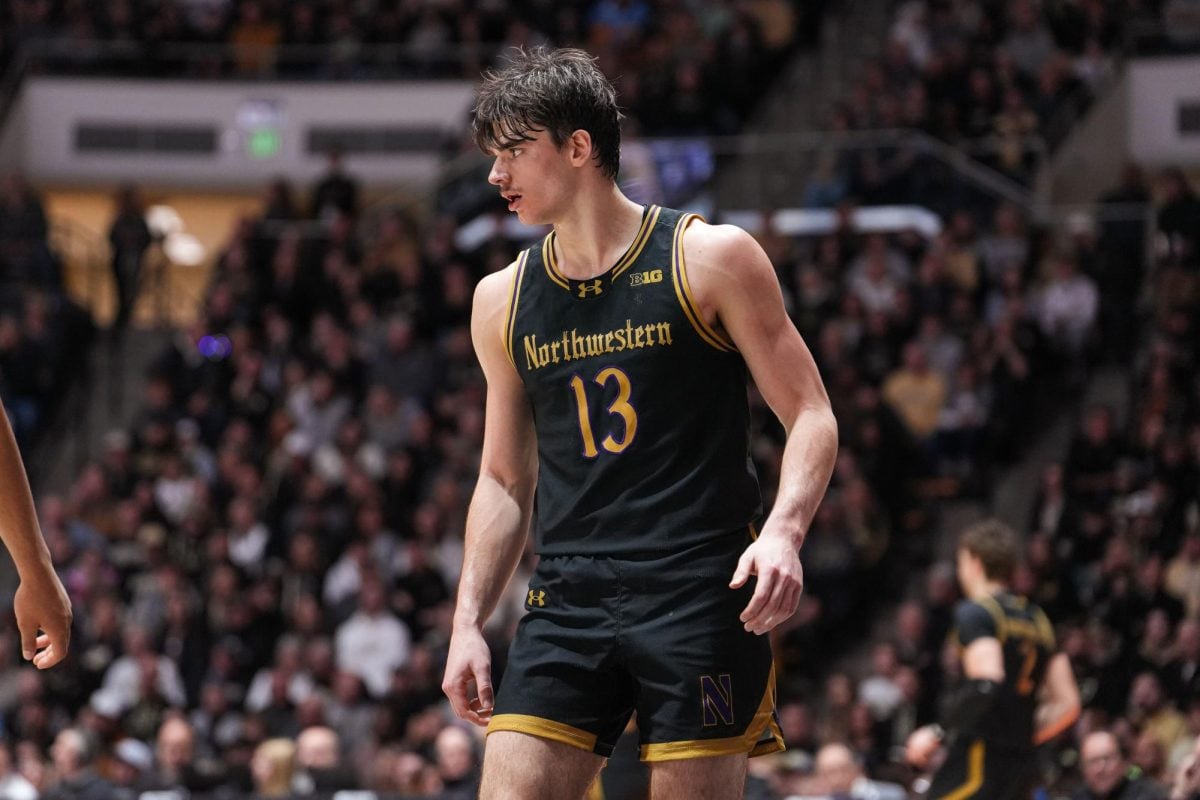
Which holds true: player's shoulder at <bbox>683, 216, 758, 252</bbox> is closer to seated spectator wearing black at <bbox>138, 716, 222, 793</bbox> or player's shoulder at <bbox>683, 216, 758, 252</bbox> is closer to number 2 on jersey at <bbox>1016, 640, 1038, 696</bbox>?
number 2 on jersey at <bbox>1016, 640, 1038, 696</bbox>

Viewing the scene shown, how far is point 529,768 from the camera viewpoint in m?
4.71

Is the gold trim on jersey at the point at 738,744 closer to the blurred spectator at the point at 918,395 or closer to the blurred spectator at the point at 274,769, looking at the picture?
the blurred spectator at the point at 274,769

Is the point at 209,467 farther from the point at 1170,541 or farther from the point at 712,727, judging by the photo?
the point at 712,727

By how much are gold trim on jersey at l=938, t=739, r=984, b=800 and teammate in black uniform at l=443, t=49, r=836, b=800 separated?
311 cm

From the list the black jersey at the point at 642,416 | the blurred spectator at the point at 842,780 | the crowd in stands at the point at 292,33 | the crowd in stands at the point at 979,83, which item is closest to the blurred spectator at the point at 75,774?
the blurred spectator at the point at 842,780

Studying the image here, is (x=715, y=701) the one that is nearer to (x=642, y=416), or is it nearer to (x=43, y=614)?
(x=642, y=416)

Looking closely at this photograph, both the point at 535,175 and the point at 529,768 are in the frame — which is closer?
the point at 529,768

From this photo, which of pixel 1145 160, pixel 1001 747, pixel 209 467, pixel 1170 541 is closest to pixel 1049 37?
pixel 1145 160

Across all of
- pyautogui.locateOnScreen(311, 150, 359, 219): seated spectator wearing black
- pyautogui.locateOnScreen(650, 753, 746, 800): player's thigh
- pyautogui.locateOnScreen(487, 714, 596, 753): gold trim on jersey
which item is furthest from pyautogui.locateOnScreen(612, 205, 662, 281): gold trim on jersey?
pyautogui.locateOnScreen(311, 150, 359, 219): seated spectator wearing black

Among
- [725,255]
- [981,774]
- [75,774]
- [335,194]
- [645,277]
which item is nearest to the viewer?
[725,255]

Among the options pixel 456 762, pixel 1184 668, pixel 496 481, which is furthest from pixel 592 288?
pixel 1184 668

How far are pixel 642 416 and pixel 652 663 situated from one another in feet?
2.06

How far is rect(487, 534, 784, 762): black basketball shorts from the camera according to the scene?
469 centimetres

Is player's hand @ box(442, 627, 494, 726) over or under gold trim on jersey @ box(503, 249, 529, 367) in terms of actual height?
under
